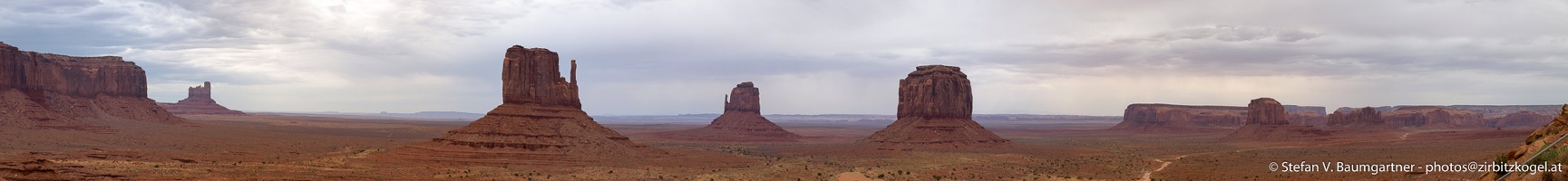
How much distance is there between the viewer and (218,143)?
267ft

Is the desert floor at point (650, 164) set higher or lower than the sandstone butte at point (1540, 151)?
lower

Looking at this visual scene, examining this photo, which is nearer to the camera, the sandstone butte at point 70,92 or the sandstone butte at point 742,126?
the sandstone butte at point 70,92

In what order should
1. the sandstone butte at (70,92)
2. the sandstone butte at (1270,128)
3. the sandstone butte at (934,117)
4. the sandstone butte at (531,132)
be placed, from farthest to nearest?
the sandstone butte at (1270,128)
the sandstone butte at (934,117)
the sandstone butte at (70,92)
the sandstone butte at (531,132)

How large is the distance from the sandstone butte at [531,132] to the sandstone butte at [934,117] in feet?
97.0

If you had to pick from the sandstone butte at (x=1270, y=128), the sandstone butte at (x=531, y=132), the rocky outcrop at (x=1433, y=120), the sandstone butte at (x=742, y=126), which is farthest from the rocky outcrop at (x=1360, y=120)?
the sandstone butte at (x=531, y=132)

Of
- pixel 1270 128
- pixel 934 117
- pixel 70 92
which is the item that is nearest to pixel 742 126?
pixel 934 117

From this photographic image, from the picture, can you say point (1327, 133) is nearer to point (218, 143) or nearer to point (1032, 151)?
point (1032, 151)

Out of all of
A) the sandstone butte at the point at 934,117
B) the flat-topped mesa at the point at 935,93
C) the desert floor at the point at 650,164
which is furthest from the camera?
the flat-topped mesa at the point at 935,93

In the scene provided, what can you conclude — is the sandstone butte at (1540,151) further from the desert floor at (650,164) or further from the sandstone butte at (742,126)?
the sandstone butte at (742,126)

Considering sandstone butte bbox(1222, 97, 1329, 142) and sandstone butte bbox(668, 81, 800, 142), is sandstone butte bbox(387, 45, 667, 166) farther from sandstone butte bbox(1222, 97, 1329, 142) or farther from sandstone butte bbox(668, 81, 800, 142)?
sandstone butte bbox(1222, 97, 1329, 142)

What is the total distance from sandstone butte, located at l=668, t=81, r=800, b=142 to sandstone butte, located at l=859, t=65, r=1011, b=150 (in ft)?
93.7

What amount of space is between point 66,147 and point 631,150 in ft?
123

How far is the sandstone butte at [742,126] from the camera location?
134 meters

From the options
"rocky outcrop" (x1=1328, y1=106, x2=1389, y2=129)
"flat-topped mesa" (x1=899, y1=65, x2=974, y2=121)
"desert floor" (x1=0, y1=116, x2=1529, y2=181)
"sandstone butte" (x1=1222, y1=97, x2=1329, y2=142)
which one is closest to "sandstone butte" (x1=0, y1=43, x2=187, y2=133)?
"desert floor" (x1=0, y1=116, x2=1529, y2=181)
